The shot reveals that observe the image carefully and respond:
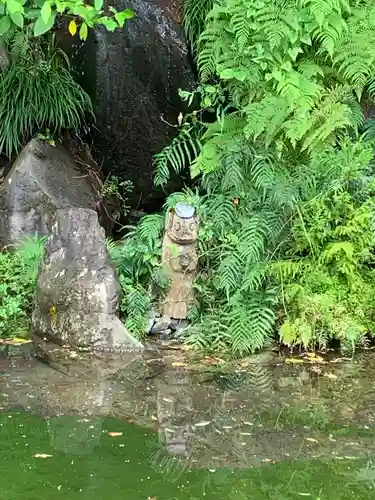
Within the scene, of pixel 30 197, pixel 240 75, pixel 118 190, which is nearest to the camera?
pixel 240 75

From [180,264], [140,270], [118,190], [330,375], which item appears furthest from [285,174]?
[118,190]

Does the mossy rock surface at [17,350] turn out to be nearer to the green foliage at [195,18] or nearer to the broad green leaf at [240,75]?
the broad green leaf at [240,75]

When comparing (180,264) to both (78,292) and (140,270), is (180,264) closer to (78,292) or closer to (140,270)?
(140,270)

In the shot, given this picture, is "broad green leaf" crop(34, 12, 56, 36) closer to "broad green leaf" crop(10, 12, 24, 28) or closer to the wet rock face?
"broad green leaf" crop(10, 12, 24, 28)

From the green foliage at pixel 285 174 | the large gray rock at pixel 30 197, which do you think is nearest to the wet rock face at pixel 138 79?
the green foliage at pixel 285 174

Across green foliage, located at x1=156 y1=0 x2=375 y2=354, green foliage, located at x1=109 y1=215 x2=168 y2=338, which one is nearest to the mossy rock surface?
green foliage, located at x1=109 y1=215 x2=168 y2=338

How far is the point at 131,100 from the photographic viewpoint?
274 inches

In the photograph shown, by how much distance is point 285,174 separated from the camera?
595cm

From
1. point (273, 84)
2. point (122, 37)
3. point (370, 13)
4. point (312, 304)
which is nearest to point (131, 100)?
point (122, 37)

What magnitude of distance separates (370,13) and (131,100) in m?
2.36

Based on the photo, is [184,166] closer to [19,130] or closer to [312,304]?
[19,130]

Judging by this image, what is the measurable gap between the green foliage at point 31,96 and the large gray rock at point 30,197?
22cm

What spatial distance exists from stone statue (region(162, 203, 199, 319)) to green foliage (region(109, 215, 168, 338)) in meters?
0.09

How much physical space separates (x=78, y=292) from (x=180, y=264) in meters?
0.86
